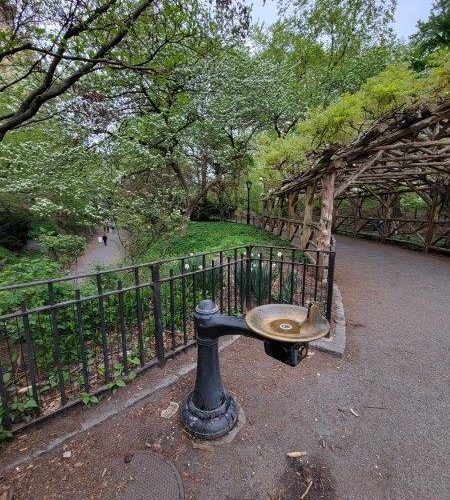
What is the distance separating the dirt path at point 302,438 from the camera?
182 centimetres

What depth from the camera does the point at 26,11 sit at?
157 inches

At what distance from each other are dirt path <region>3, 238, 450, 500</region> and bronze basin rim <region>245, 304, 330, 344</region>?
993 millimetres

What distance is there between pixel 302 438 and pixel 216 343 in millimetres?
999

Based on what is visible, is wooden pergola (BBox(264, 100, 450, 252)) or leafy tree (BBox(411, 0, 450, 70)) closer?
wooden pergola (BBox(264, 100, 450, 252))

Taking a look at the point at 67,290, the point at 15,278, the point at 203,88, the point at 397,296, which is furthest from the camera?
the point at 203,88

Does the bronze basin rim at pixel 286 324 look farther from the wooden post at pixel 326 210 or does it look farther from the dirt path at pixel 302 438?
the wooden post at pixel 326 210

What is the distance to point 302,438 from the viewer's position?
2.17 metres

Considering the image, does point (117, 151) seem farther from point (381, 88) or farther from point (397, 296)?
point (397, 296)

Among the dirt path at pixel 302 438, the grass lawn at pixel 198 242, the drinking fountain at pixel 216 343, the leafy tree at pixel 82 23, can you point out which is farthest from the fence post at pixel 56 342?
the grass lawn at pixel 198 242

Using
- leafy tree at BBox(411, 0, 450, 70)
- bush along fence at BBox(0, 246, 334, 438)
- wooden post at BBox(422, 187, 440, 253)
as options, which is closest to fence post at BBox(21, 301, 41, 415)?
bush along fence at BBox(0, 246, 334, 438)

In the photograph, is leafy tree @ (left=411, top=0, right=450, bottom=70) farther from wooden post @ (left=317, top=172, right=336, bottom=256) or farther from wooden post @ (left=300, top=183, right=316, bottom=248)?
wooden post @ (left=317, top=172, right=336, bottom=256)

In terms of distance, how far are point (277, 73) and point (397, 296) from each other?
10.7 meters

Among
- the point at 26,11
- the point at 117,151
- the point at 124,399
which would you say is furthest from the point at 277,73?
the point at 124,399

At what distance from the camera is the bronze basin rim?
5.35 ft
